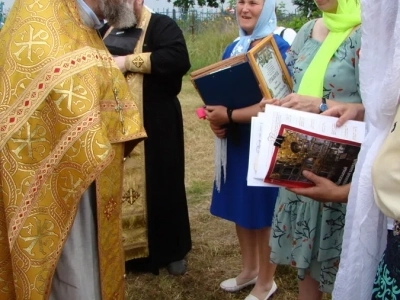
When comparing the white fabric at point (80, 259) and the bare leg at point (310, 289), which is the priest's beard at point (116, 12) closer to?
the white fabric at point (80, 259)

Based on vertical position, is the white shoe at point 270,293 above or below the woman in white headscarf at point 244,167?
below

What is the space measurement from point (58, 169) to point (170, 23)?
A: 1.72 metres

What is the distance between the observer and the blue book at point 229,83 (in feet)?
8.29

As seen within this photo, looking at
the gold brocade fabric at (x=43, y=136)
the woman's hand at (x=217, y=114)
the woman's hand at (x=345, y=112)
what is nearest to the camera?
the woman's hand at (x=345, y=112)

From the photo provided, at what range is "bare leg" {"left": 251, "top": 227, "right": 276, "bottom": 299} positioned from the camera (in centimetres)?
308

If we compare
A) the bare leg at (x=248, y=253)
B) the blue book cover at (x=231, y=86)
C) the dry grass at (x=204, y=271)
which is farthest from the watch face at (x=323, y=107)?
the dry grass at (x=204, y=271)

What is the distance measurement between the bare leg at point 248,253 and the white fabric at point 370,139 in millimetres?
1664

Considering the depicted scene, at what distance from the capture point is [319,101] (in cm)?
194

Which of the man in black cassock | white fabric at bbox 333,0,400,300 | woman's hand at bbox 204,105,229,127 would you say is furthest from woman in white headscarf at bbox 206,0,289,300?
white fabric at bbox 333,0,400,300

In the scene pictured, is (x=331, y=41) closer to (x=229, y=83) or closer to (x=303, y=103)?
(x=303, y=103)

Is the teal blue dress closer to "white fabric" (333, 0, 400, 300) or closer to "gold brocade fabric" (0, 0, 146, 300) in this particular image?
"white fabric" (333, 0, 400, 300)

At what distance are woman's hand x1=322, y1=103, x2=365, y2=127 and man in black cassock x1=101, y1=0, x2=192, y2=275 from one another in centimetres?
160

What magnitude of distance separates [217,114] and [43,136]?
116 cm

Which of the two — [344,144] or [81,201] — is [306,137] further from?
[81,201]
